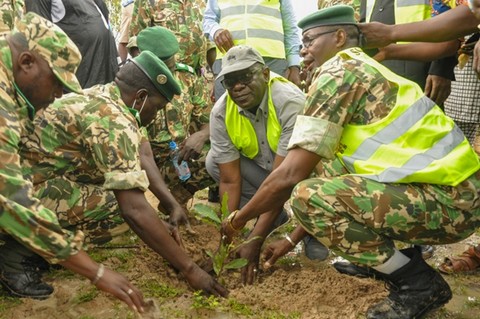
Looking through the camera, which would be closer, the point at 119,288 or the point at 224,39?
the point at 119,288

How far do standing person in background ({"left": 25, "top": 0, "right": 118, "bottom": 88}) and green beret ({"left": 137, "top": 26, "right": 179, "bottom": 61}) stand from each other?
0.76 metres

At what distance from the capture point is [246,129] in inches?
155

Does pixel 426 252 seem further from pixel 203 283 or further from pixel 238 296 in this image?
pixel 203 283

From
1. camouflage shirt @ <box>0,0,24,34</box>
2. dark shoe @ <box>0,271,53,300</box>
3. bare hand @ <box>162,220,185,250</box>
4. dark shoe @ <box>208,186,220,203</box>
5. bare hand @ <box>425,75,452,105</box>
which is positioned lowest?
dark shoe @ <box>208,186,220,203</box>

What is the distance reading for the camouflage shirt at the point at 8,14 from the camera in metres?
3.62

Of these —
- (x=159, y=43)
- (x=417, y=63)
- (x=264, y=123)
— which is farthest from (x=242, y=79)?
(x=417, y=63)

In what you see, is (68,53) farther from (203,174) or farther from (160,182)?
(203,174)

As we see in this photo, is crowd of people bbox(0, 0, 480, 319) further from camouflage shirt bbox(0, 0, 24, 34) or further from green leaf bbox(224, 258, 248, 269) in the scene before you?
green leaf bbox(224, 258, 248, 269)

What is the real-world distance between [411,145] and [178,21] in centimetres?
302

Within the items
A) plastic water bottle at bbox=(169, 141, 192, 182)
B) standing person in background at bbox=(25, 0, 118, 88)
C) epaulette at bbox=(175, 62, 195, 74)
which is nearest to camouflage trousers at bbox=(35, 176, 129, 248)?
plastic water bottle at bbox=(169, 141, 192, 182)

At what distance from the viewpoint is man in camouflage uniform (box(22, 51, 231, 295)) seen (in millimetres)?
2863

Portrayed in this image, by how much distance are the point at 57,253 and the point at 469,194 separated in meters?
1.96

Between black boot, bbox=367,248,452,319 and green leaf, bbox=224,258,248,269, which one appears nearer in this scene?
black boot, bbox=367,248,452,319

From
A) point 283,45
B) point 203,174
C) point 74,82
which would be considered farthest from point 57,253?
point 283,45
